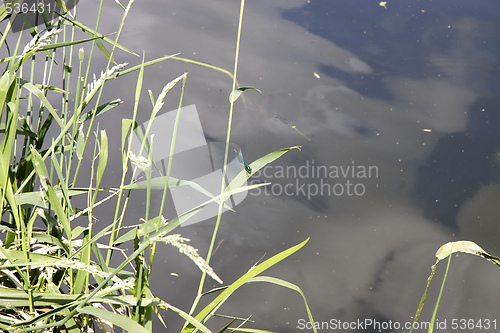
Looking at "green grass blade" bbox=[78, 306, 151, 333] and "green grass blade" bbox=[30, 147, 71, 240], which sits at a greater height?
"green grass blade" bbox=[30, 147, 71, 240]

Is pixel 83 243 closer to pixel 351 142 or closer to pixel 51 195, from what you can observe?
pixel 51 195

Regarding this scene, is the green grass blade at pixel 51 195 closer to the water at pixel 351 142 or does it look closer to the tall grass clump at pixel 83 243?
the tall grass clump at pixel 83 243

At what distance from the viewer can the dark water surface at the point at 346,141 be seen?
3.30ft

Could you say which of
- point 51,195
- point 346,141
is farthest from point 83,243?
point 346,141

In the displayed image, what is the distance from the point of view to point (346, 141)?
1.26 meters

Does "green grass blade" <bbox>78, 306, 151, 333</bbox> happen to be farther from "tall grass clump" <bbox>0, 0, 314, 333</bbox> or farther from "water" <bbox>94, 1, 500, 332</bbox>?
"water" <bbox>94, 1, 500, 332</bbox>

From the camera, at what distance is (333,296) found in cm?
99

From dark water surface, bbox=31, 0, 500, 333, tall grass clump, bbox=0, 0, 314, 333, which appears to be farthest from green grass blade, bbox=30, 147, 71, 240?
dark water surface, bbox=31, 0, 500, 333

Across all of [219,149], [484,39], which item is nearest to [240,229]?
[219,149]

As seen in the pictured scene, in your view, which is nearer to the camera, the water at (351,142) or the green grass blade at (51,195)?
the green grass blade at (51,195)

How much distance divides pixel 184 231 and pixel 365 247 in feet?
1.40

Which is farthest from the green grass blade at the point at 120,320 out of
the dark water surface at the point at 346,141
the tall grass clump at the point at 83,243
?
the dark water surface at the point at 346,141

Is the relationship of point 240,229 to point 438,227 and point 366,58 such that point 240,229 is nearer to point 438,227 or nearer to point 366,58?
point 438,227

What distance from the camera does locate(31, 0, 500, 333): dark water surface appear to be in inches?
39.6
